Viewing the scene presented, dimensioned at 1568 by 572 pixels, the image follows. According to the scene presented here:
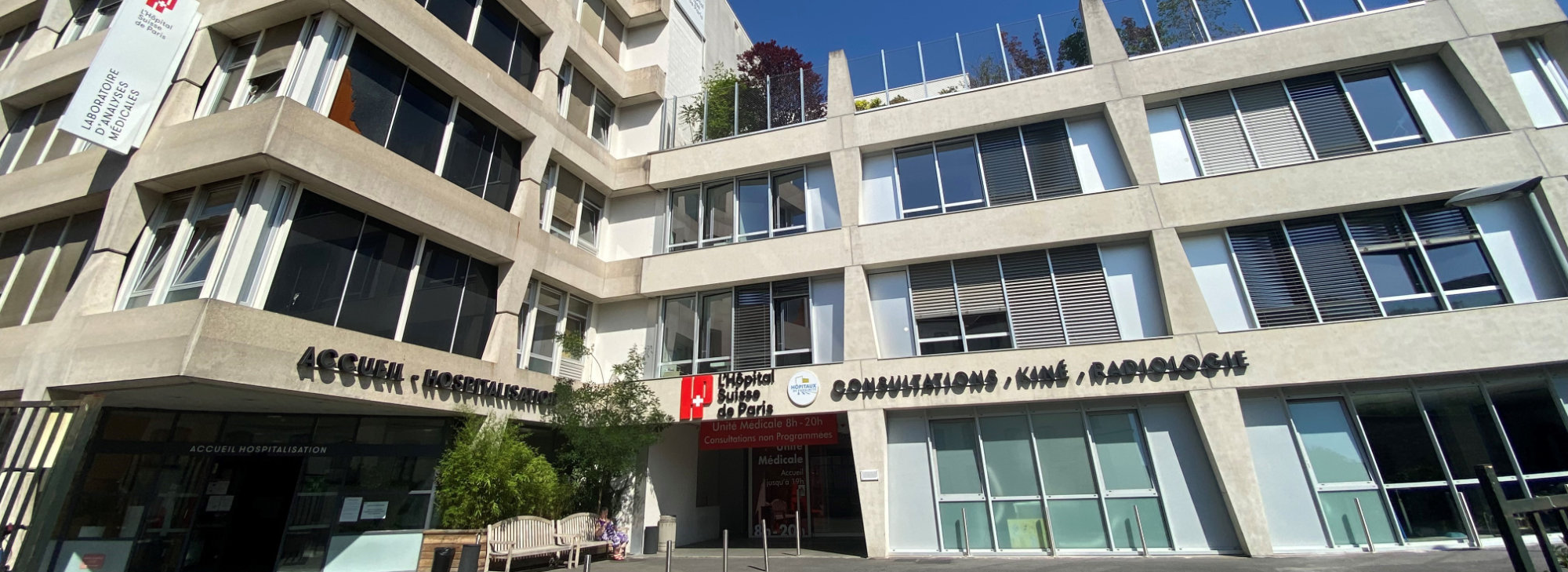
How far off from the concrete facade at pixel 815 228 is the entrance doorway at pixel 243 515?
195 cm

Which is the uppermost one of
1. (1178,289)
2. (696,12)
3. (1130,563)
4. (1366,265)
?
(696,12)

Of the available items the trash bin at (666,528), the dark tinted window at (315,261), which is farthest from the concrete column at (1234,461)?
the dark tinted window at (315,261)

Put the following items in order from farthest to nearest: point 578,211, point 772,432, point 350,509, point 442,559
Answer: point 578,211
point 772,432
point 350,509
point 442,559

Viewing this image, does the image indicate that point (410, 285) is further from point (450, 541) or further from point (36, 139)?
point (36, 139)

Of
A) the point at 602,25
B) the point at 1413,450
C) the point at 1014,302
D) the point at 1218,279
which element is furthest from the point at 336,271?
the point at 1413,450

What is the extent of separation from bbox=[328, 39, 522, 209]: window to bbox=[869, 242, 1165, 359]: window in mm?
10674

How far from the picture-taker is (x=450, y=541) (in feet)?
44.4

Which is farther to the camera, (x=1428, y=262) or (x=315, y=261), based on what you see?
(x=1428, y=262)

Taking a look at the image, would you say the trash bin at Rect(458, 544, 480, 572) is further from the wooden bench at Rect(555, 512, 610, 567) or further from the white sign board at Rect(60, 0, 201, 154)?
the white sign board at Rect(60, 0, 201, 154)

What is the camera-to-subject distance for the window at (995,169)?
16422mm

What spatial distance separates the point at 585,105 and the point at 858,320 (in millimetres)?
11604

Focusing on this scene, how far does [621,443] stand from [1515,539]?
15024 mm

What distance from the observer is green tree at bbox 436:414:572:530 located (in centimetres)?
1376

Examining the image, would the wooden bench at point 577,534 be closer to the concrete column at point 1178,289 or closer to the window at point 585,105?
the window at point 585,105
